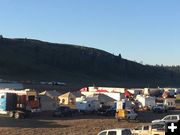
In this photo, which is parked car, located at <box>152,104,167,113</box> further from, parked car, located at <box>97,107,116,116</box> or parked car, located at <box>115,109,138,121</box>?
parked car, located at <box>115,109,138,121</box>

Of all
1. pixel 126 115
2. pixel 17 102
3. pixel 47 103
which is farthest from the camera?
pixel 47 103

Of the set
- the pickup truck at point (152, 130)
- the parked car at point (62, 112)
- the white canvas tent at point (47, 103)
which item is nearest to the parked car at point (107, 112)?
the parked car at point (62, 112)

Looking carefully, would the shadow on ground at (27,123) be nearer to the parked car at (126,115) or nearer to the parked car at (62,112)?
the parked car at (62,112)

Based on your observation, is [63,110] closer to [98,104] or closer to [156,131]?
[98,104]

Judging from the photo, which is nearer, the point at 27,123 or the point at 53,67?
the point at 27,123

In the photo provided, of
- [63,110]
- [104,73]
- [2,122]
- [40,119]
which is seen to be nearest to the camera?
[2,122]

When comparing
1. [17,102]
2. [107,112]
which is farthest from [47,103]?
[107,112]

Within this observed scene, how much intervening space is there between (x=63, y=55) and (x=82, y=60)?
919 centimetres

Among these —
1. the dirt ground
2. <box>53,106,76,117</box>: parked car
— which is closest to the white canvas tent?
<box>53,106,76,117</box>: parked car

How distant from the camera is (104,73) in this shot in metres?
189

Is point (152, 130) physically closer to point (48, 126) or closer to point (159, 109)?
point (48, 126)

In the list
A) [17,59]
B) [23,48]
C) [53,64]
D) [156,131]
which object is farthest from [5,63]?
[156,131]

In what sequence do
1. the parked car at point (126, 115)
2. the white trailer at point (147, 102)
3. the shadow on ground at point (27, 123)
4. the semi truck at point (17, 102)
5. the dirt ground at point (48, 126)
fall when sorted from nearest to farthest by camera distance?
the dirt ground at point (48, 126), the shadow on ground at point (27, 123), the parked car at point (126, 115), the semi truck at point (17, 102), the white trailer at point (147, 102)

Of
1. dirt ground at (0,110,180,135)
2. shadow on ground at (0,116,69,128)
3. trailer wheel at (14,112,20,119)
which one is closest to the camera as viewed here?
dirt ground at (0,110,180,135)
